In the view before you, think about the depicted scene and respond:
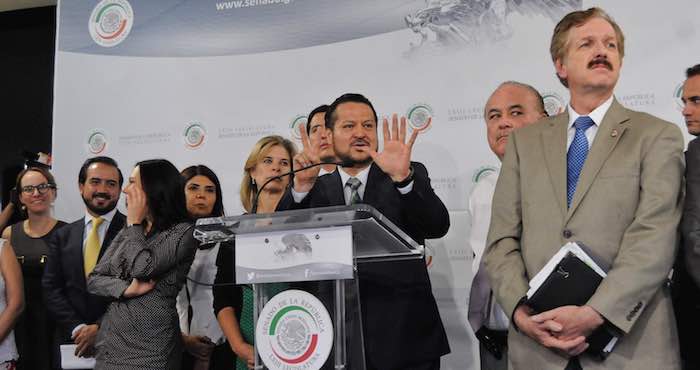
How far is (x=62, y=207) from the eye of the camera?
4586 mm

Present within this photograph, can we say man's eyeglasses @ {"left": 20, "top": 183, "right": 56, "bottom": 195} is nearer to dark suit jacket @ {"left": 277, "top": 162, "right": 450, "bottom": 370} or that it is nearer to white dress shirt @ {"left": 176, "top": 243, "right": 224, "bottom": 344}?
white dress shirt @ {"left": 176, "top": 243, "right": 224, "bottom": 344}

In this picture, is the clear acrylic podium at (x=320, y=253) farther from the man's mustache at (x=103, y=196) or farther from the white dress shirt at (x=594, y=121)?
the man's mustache at (x=103, y=196)

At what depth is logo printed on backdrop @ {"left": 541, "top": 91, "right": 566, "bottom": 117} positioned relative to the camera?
354 centimetres

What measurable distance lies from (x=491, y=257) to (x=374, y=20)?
1.99 metres

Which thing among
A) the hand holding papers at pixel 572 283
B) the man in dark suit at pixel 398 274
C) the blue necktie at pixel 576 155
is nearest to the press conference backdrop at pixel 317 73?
the man in dark suit at pixel 398 274

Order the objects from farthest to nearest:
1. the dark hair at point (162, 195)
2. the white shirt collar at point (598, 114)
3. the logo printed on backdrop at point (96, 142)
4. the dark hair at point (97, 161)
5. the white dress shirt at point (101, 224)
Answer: the logo printed on backdrop at point (96, 142) < the dark hair at point (97, 161) < the white dress shirt at point (101, 224) < the dark hair at point (162, 195) < the white shirt collar at point (598, 114)

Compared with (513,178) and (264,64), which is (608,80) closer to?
(513,178)

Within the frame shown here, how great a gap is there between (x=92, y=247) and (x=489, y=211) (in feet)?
7.67

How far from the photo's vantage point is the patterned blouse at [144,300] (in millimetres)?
3044

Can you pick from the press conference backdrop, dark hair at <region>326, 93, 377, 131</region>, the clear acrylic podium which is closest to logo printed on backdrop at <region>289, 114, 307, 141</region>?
the press conference backdrop

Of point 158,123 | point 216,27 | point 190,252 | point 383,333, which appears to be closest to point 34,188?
point 158,123

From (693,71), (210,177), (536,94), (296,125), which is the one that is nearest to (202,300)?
(210,177)

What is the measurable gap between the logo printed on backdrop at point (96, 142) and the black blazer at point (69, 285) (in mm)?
537

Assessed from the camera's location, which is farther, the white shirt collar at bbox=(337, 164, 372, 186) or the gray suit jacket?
the white shirt collar at bbox=(337, 164, 372, 186)
